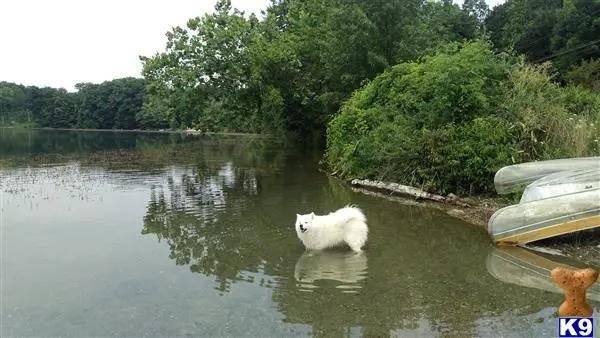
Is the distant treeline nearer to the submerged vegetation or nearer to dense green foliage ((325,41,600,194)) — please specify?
the submerged vegetation

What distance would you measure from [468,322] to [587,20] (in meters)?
51.9

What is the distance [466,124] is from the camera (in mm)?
14023

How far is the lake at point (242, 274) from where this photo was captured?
19.7 feet

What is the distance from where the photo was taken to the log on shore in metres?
13.1

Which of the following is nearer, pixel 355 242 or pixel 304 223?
pixel 304 223

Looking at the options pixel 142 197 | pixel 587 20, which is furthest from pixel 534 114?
pixel 587 20

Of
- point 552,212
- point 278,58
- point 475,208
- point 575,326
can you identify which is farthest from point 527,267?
point 278,58

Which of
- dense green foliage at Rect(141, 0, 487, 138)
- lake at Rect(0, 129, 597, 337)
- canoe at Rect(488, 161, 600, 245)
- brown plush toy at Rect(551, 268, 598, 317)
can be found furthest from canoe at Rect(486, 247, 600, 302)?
dense green foliage at Rect(141, 0, 487, 138)

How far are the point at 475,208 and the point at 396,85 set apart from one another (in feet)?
25.7

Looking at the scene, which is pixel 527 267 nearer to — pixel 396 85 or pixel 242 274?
pixel 242 274

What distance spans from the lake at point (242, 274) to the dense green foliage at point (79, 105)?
98.7m

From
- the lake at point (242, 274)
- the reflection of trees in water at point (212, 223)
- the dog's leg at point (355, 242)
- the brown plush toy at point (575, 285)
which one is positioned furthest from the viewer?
the dog's leg at point (355, 242)

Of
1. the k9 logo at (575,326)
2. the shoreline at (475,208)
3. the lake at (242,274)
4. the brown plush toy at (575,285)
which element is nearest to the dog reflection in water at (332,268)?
the lake at (242,274)

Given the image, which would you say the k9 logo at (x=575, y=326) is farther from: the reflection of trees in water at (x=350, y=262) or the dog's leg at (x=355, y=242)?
the dog's leg at (x=355, y=242)
